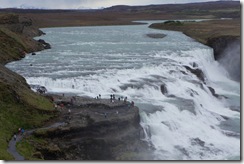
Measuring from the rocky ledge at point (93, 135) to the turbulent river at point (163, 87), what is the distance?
1049 millimetres

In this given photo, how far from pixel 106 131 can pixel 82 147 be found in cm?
141

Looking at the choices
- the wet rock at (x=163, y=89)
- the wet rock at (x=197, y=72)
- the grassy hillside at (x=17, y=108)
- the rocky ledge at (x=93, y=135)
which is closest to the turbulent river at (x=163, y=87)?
the wet rock at (x=163, y=89)

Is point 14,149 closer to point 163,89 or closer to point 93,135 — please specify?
point 93,135

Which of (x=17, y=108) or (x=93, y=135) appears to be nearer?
(x=93, y=135)

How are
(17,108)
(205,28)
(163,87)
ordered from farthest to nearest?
(205,28), (163,87), (17,108)

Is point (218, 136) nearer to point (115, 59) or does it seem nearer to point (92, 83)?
point (92, 83)

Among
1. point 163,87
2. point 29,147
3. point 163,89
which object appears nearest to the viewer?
point 29,147

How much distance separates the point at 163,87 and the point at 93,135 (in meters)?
10.4

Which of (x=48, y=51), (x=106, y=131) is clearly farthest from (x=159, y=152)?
(x=48, y=51)

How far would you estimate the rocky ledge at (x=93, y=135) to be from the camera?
52.1 ft

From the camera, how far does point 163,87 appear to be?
26.0 metres

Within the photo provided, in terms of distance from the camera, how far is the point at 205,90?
28562 millimetres

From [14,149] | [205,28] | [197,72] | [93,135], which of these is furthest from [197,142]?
[205,28]

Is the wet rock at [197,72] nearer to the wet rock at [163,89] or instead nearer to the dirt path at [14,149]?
the wet rock at [163,89]
